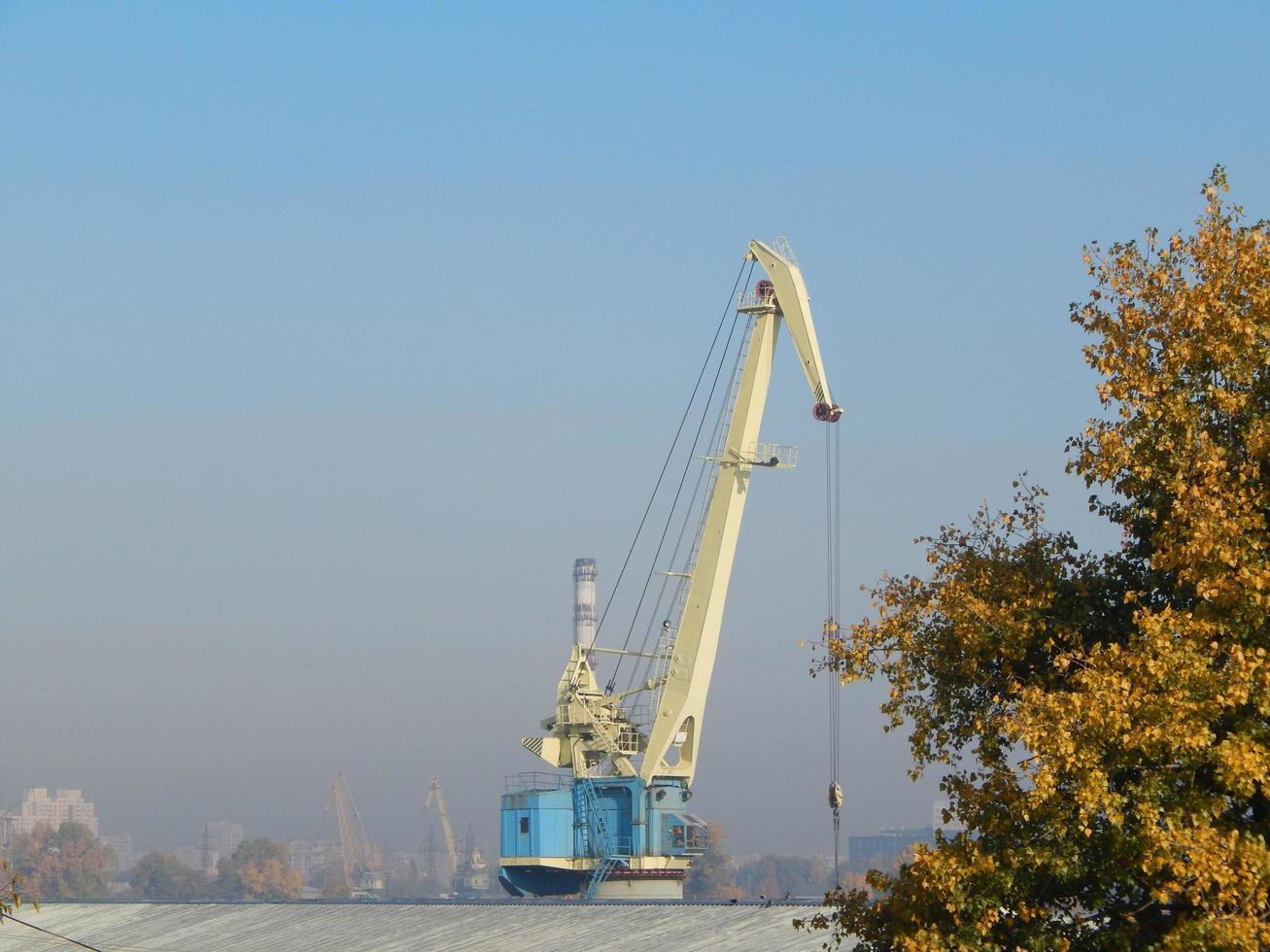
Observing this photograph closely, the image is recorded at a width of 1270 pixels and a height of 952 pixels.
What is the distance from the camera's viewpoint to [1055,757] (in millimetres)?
20000

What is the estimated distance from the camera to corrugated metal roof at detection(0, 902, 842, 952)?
46844 millimetres

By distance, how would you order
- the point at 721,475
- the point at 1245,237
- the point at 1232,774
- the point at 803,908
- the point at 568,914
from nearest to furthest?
the point at 1232,774, the point at 1245,237, the point at 803,908, the point at 568,914, the point at 721,475

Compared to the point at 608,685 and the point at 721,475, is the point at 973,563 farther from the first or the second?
the point at 608,685

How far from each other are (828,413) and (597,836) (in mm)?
20602

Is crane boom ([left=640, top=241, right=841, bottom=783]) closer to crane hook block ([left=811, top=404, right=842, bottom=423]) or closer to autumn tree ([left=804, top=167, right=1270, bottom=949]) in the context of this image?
crane hook block ([left=811, top=404, right=842, bottom=423])

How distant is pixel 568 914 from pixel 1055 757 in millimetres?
35443

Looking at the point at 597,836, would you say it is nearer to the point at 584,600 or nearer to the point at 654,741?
the point at 654,741

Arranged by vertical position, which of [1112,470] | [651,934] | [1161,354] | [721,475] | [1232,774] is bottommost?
[651,934]

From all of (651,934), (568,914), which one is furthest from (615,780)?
(651,934)

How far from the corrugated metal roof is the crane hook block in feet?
63.0

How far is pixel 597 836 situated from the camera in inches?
2803

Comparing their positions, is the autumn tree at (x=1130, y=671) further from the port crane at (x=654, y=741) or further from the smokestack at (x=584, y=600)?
the smokestack at (x=584, y=600)

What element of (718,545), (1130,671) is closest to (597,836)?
(718,545)

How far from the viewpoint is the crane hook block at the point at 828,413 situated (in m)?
63.0
